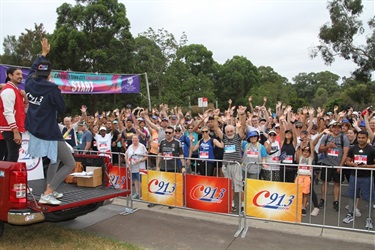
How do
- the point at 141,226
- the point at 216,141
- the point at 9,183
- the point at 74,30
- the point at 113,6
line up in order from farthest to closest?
the point at 113,6 < the point at 74,30 < the point at 216,141 < the point at 141,226 < the point at 9,183

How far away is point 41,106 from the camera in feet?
15.3

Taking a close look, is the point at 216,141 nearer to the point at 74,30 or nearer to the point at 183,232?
the point at 183,232

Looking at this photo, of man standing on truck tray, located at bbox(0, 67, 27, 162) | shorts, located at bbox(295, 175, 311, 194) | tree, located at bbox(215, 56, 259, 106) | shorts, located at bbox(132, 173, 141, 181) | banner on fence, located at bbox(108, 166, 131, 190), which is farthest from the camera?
tree, located at bbox(215, 56, 259, 106)

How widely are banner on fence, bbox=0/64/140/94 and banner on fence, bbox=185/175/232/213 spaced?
8126 mm

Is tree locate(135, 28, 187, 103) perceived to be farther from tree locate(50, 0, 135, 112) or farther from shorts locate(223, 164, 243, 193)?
shorts locate(223, 164, 243, 193)

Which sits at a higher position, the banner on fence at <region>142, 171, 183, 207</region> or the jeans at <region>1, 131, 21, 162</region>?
the jeans at <region>1, 131, 21, 162</region>

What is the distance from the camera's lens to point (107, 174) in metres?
6.15

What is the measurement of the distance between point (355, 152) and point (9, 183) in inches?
244

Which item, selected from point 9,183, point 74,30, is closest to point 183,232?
point 9,183

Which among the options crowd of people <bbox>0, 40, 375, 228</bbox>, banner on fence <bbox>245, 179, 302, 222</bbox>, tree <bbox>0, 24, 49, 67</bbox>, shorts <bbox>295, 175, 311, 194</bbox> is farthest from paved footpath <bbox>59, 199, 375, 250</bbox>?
tree <bbox>0, 24, 49, 67</bbox>

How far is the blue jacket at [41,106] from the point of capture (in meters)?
4.66

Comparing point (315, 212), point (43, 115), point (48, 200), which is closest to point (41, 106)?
point (43, 115)

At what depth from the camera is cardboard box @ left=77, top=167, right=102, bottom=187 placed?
19.6ft

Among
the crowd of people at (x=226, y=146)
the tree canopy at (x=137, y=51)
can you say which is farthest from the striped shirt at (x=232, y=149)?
the tree canopy at (x=137, y=51)
